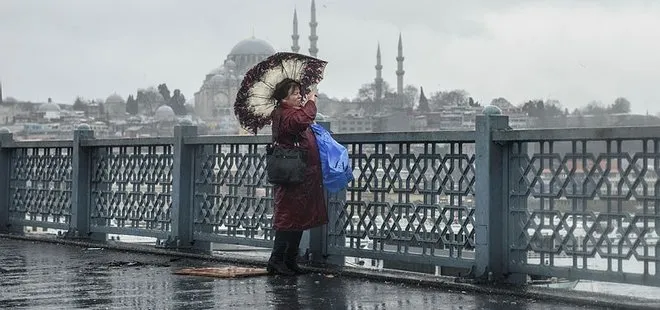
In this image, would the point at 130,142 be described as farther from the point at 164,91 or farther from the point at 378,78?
the point at 164,91

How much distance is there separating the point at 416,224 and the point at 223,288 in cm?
161

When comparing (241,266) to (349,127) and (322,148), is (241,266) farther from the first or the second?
(349,127)

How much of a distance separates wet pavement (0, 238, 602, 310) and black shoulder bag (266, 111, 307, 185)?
0.74 metres

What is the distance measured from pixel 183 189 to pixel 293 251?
2.49 m

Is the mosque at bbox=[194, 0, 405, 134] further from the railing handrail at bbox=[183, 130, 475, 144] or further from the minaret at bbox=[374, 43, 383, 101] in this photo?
the railing handrail at bbox=[183, 130, 475, 144]

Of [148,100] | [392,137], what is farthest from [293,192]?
[148,100]

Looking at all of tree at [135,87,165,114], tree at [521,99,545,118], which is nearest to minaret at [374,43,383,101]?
tree at [135,87,165,114]

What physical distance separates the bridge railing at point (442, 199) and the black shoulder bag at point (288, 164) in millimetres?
665

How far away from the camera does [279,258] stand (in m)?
9.11

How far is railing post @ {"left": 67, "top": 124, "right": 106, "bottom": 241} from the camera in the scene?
513 inches

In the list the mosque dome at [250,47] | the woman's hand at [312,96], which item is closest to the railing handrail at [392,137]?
the woman's hand at [312,96]

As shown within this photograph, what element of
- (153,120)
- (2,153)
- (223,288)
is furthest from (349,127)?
(223,288)

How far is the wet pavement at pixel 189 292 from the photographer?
7.22 m

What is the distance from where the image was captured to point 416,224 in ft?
29.2
